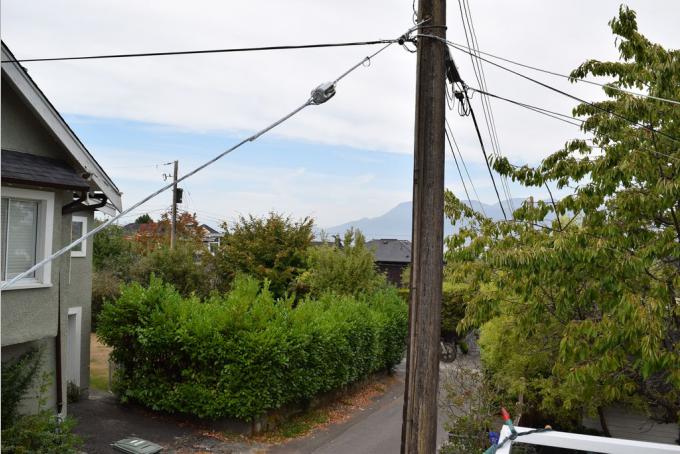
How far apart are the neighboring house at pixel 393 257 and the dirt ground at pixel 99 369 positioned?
26.6 metres

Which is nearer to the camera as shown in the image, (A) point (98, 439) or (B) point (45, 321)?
(B) point (45, 321)

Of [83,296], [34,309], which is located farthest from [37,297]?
[83,296]

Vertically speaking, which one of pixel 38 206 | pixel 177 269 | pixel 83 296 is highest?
pixel 38 206

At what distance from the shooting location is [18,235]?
10.5m

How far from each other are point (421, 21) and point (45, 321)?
8.45m

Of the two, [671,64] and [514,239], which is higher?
[671,64]

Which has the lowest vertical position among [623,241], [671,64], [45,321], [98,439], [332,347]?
[98,439]

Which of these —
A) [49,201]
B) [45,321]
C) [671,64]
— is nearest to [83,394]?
[45,321]

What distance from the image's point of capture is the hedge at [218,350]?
14.1 metres

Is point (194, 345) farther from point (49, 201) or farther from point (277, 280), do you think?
point (277, 280)

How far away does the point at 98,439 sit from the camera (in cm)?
1330

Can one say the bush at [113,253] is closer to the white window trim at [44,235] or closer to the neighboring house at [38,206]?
the neighboring house at [38,206]

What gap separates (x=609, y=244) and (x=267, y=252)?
23.0 meters

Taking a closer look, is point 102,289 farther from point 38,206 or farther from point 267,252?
point 38,206
